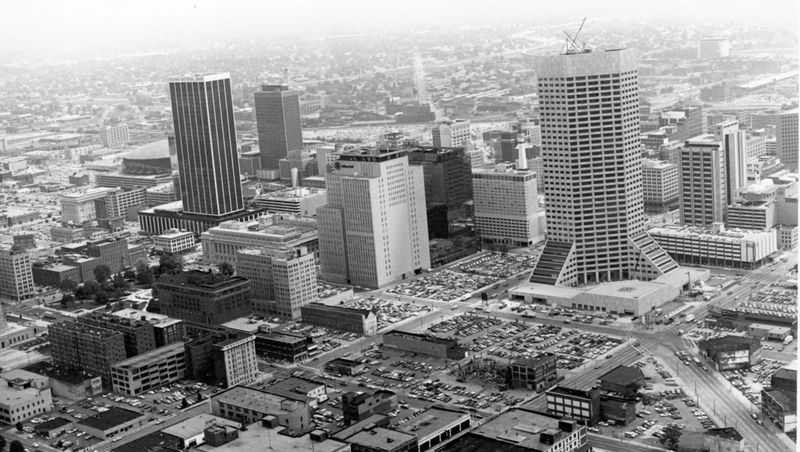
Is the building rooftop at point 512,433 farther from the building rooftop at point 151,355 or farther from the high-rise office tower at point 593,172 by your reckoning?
the high-rise office tower at point 593,172

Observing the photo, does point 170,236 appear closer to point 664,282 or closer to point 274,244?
point 274,244

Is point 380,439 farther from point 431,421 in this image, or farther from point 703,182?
point 703,182

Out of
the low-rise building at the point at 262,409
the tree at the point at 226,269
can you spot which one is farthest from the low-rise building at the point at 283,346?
the tree at the point at 226,269

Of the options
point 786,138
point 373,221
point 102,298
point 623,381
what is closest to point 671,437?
point 623,381

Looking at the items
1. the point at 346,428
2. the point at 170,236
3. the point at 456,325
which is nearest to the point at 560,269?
the point at 456,325

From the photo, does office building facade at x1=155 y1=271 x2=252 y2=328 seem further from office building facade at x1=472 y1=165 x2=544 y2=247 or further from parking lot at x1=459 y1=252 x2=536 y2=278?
office building facade at x1=472 y1=165 x2=544 y2=247

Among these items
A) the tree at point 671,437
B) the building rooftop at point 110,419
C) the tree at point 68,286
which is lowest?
the tree at point 671,437
